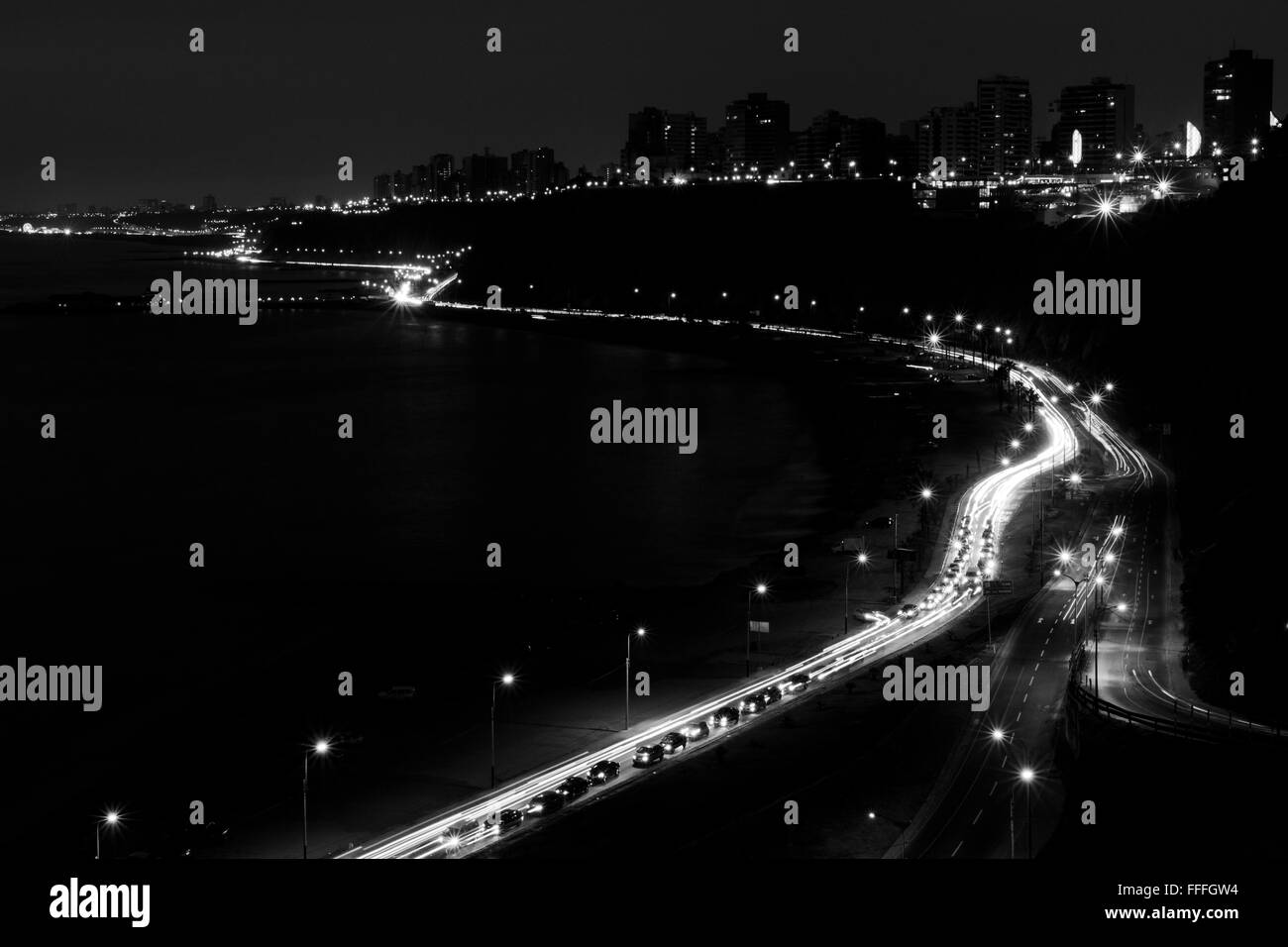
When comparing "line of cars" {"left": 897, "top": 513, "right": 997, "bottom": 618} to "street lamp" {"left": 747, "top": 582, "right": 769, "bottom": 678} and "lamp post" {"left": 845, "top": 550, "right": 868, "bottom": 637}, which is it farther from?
"street lamp" {"left": 747, "top": 582, "right": 769, "bottom": 678}

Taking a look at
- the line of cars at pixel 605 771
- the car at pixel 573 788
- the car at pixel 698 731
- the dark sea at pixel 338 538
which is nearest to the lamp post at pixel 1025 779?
the line of cars at pixel 605 771

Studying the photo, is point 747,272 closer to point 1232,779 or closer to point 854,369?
point 854,369

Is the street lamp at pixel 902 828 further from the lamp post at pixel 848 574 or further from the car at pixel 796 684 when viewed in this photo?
the lamp post at pixel 848 574

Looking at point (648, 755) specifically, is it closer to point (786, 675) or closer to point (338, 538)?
point (786, 675)

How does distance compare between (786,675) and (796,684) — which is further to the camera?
(786,675)

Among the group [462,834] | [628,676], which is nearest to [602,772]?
[462,834]

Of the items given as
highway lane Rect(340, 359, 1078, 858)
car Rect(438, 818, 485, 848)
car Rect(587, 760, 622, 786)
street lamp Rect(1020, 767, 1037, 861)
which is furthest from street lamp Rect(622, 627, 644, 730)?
street lamp Rect(1020, 767, 1037, 861)
